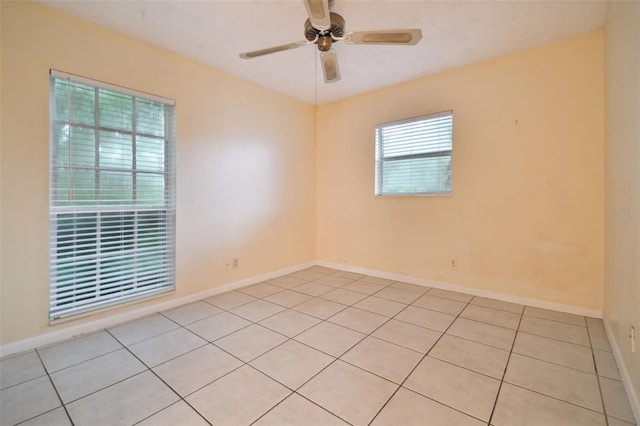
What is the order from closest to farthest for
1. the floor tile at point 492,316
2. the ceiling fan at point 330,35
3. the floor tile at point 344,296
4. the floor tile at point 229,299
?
the ceiling fan at point 330,35 < the floor tile at point 492,316 < the floor tile at point 229,299 < the floor tile at point 344,296

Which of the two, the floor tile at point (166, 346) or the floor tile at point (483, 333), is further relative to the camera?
the floor tile at point (483, 333)

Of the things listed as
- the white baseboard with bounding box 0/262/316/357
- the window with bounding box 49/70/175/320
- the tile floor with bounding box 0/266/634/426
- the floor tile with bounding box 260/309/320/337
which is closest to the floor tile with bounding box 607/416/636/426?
the tile floor with bounding box 0/266/634/426

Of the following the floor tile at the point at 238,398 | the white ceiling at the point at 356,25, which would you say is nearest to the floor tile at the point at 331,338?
the floor tile at the point at 238,398

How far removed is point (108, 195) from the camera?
2408mm

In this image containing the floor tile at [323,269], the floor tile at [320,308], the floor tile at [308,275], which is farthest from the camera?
the floor tile at [323,269]

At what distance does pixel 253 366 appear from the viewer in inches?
71.6

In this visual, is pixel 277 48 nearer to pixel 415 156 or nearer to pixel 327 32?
pixel 327 32

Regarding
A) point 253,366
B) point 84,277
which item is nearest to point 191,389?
point 253,366

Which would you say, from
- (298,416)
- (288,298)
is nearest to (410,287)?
(288,298)

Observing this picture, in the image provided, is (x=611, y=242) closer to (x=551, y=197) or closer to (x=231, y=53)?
(x=551, y=197)

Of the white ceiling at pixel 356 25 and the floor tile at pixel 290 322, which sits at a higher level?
the white ceiling at pixel 356 25

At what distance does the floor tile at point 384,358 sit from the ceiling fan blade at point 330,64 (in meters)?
2.25

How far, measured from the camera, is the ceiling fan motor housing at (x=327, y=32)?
2.06 metres

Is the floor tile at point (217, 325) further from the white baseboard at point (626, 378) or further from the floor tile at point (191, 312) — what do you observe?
the white baseboard at point (626, 378)
